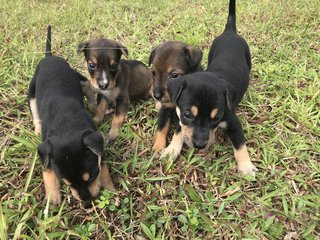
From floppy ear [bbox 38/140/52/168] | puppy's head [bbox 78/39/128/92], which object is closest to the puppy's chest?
puppy's head [bbox 78/39/128/92]

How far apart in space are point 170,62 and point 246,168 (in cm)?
182

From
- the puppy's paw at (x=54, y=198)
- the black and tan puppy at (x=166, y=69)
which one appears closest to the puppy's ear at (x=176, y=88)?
the black and tan puppy at (x=166, y=69)

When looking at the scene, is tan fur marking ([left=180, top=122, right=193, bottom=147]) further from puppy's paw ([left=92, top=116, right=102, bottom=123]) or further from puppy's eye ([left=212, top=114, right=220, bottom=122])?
puppy's paw ([left=92, top=116, right=102, bottom=123])

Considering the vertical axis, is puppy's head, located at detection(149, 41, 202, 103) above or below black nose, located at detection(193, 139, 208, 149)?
above

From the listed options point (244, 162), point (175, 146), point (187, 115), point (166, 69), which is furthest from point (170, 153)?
point (166, 69)

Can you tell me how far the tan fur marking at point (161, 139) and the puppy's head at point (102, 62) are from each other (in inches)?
40.1

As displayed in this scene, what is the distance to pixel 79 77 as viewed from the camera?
5312mm

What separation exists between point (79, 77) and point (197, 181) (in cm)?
237

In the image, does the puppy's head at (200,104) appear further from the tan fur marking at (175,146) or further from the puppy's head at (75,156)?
the puppy's head at (75,156)

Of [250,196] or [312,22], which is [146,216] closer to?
[250,196]

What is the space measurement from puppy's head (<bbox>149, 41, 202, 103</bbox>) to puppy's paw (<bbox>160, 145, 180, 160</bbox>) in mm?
668

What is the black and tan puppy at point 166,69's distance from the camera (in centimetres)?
487

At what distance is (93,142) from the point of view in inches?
135

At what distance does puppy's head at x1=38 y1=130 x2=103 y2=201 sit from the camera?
3.39 meters
